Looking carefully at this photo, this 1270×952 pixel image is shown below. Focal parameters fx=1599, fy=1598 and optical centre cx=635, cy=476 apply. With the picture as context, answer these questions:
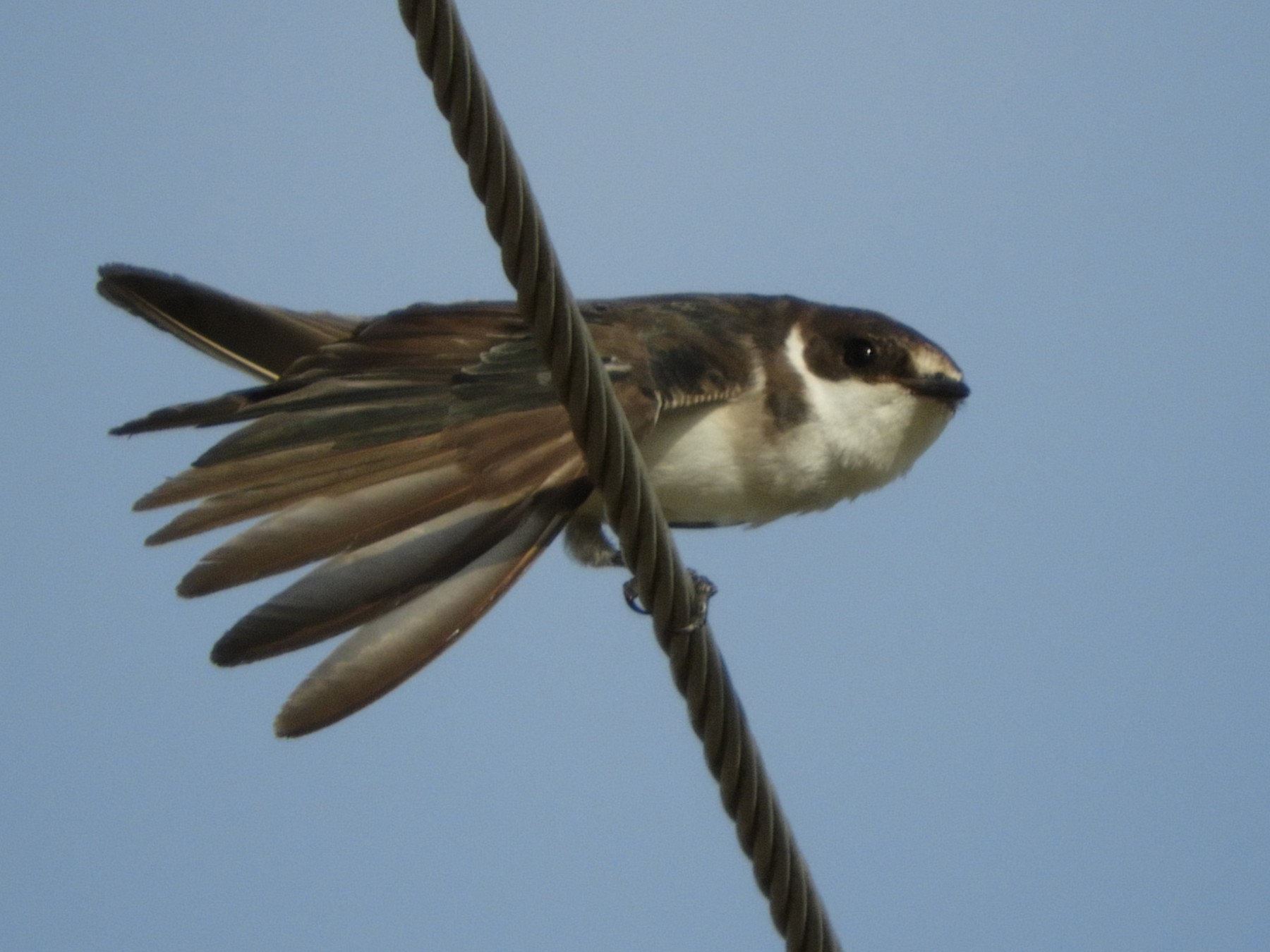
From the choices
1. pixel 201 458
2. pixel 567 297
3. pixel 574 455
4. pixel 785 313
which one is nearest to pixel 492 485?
pixel 574 455

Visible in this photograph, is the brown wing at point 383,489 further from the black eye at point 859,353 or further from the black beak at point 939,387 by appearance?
the black beak at point 939,387

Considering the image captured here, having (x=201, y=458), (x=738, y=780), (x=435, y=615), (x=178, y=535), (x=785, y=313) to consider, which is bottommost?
(x=738, y=780)

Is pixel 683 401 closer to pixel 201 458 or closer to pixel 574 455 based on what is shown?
pixel 574 455

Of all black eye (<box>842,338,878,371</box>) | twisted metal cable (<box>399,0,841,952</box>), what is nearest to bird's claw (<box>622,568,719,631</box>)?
twisted metal cable (<box>399,0,841,952</box>)

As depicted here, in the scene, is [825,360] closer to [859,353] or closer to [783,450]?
[859,353]

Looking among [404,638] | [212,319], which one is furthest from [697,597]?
[212,319]

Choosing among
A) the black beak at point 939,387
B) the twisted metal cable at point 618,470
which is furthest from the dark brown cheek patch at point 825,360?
the twisted metal cable at point 618,470
